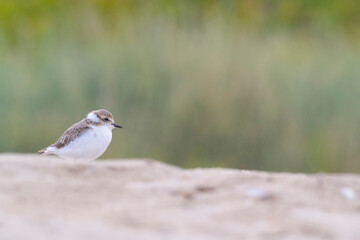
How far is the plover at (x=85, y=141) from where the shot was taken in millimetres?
8266

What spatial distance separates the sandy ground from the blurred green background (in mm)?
5993

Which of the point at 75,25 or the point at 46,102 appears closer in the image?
the point at 46,102

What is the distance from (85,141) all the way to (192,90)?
443 centimetres

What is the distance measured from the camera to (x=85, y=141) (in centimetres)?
827

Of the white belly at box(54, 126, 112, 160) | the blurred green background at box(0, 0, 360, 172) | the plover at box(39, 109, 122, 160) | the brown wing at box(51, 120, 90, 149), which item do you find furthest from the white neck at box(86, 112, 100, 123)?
the blurred green background at box(0, 0, 360, 172)

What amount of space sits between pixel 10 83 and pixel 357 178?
7.51m

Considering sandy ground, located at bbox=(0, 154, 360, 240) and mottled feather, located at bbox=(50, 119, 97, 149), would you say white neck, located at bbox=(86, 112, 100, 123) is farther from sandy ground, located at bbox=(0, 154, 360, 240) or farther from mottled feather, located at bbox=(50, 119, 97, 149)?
sandy ground, located at bbox=(0, 154, 360, 240)

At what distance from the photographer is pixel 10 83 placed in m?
12.7

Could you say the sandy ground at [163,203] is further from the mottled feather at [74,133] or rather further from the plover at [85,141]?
the mottled feather at [74,133]

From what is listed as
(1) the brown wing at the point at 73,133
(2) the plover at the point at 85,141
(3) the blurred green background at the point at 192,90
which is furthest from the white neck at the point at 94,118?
(3) the blurred green background at the point at 192,90

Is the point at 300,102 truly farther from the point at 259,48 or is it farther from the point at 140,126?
the point at 140,126

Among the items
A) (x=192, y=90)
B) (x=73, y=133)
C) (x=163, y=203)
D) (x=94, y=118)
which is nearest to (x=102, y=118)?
(x=94, y=118)

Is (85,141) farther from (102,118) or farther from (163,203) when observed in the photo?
(163,203)

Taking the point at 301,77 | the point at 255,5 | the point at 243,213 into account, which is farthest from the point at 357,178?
the point at 255,5
